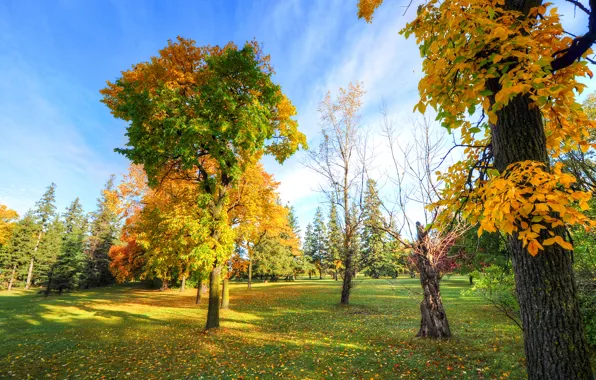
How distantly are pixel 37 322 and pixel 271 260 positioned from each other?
25.4 metres

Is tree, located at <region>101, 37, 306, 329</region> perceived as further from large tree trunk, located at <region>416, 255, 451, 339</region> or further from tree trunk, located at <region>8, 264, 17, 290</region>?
tree trunk, located at <region>8, 264, 17, 290</region>

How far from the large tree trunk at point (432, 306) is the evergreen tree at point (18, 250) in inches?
1999

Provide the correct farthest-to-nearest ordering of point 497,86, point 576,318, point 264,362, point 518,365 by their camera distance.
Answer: point 264,362 → point 518,365 → point 497,86 → point 576,318

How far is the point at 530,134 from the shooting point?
8.30 ft

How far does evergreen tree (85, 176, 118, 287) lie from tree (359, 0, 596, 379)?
39.8m

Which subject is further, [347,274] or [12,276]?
[12,276]

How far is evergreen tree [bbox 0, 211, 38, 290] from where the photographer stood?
3594cm

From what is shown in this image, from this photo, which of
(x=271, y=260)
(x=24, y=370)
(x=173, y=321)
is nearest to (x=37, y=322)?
(x=173, y=321)

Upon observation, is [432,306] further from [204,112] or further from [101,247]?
[101,247]

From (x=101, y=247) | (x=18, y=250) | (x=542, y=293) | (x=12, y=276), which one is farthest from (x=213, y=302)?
(x=18, y=250)

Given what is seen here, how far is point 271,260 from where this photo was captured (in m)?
36.3

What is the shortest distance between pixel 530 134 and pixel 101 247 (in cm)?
4822

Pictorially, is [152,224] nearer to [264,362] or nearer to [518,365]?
A: [264,362]

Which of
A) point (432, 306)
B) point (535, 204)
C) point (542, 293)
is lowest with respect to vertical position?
point (432, 306)
